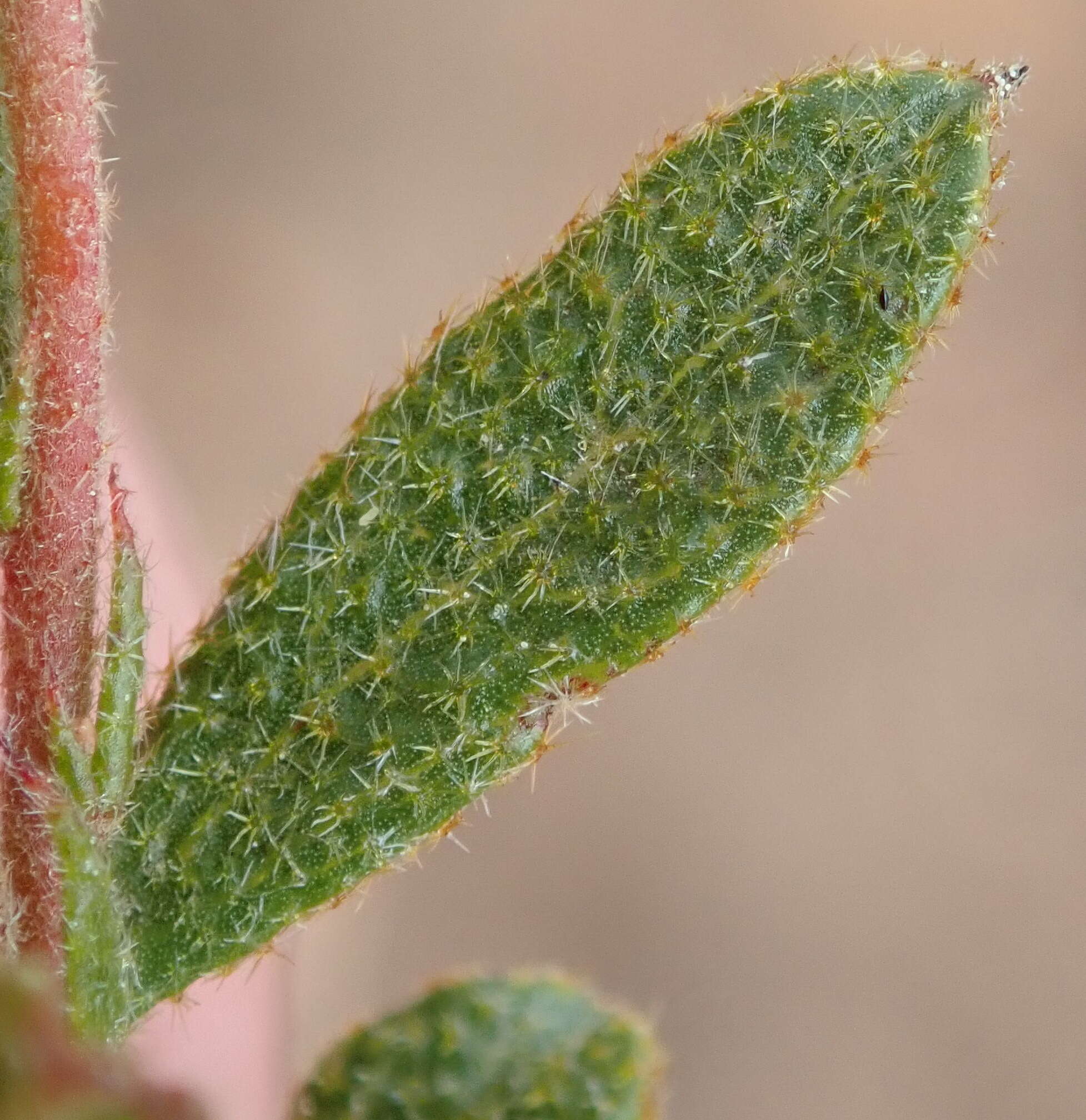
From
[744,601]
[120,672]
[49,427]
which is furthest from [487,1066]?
[744,601]

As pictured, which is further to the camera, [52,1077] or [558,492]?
[558,492]

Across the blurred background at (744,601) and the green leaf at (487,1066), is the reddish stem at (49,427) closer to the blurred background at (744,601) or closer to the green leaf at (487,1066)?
the green leaf at (487,1066)

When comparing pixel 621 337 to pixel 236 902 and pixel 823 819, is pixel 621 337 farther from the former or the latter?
pixel 823 819

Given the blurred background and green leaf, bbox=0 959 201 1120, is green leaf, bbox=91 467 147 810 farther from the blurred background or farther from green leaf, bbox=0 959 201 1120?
the blurred background

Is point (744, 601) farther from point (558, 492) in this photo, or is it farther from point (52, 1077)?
point (52, 1077)

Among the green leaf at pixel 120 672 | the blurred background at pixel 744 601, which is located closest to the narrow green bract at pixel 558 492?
the green leaf at pixel 120 672

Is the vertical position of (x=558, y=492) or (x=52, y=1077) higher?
(x=558, y=492)
